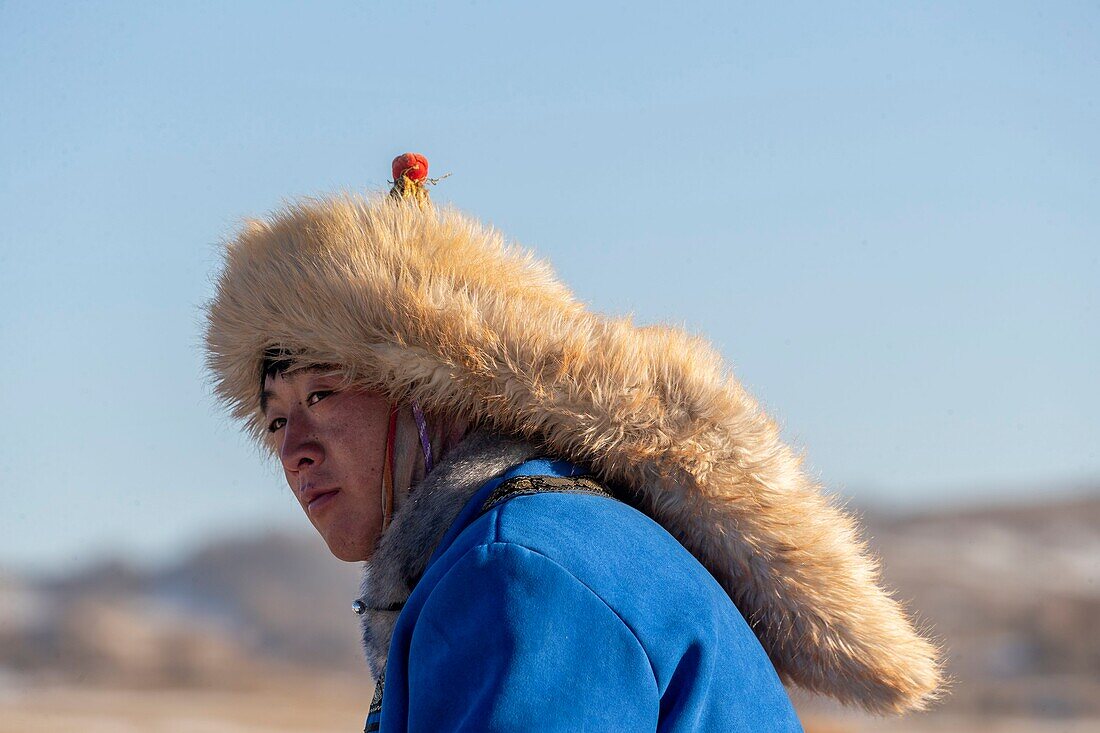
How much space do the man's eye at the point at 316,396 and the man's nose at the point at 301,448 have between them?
33 mm

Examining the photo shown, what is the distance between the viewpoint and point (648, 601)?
5.47 feet

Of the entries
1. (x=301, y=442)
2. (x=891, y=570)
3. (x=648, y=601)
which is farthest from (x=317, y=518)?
(x=891, y=570)

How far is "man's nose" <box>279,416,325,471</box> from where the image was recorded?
7.06ft

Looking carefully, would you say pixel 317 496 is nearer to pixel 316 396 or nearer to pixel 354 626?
pixel 316 396

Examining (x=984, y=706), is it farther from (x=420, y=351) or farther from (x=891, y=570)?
(x=420, y=351)

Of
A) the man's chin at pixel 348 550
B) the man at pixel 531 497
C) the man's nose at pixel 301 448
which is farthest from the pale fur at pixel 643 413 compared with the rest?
the man's chin at pixel 348 550

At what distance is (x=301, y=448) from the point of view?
2156mm

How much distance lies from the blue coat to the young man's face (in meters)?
0.33

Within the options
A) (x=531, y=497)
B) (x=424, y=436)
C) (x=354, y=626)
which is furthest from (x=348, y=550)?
(x=354, y=626)

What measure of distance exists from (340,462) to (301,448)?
8 centimetres

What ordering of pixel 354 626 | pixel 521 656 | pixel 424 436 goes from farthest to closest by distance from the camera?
1. pixel 354 626
2. pixel 424 436
3. pixel 521 656

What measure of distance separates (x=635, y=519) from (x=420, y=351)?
443 millimetres

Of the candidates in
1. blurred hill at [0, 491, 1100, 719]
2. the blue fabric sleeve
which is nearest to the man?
the blue fabric sleeve

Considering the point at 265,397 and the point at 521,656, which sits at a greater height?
the point at 265,397
